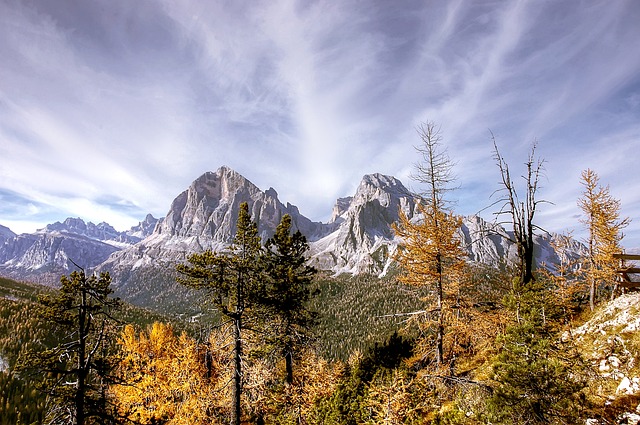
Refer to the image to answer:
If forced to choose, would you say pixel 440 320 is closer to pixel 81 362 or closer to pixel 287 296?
pixel 287 296

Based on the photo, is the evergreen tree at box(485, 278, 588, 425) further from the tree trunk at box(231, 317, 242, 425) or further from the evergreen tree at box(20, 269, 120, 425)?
the tree trunk at box(231, 317, 242, 425)

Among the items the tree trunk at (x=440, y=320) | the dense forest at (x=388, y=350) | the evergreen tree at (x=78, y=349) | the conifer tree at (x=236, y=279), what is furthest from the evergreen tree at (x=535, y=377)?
the conifer tree at (x=236, y=279)

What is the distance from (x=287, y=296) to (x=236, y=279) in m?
4.53

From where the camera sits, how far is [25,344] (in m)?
56.1

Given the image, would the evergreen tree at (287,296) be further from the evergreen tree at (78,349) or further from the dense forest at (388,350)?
the evergreen tree at (78,349)

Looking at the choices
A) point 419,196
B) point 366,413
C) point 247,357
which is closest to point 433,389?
point 366,413

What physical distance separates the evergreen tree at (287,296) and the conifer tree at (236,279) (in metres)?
1.52

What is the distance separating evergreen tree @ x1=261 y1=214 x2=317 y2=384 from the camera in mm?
21375

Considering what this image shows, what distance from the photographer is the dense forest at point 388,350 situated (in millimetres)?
8430

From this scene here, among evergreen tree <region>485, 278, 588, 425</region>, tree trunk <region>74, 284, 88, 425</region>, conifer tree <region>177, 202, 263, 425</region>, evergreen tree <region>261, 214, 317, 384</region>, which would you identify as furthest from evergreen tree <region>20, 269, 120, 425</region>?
evergreen tree <region>485, 278, 588, 425</region>

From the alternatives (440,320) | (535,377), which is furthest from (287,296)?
(535,377)

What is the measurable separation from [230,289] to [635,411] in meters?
17.9

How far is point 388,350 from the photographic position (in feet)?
71.9

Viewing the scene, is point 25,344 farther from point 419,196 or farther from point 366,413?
point 419,196
